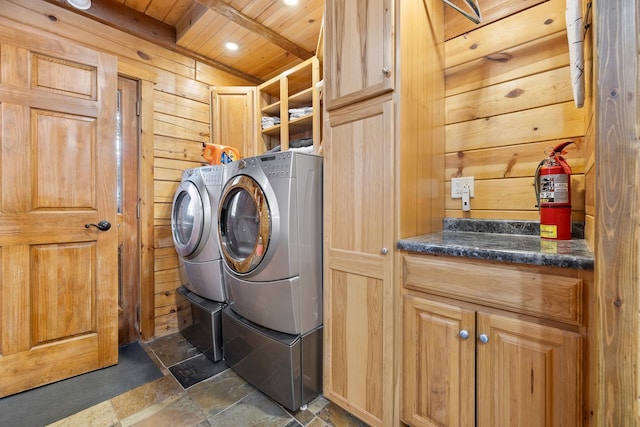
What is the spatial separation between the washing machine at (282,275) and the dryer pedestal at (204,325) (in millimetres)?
329

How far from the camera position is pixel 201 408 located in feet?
4.85

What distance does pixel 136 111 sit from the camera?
7.28ft

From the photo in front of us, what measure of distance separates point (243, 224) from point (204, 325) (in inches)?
33.0

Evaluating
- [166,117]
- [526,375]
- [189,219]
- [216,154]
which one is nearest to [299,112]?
[216,154]

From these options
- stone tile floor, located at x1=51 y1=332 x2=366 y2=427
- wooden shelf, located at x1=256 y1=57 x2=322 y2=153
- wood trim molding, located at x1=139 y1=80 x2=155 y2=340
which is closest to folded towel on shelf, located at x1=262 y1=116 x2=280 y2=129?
wooden shelf, located at x1=256 y1=57 x2=322 y2=153

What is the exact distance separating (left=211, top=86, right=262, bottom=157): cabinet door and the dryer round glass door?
984 mm

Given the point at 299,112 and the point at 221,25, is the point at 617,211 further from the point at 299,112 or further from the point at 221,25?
the point at 221,25

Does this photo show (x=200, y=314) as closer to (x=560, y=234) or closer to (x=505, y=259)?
(x=505, y=259)

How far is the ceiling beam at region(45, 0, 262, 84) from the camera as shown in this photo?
2.01 m

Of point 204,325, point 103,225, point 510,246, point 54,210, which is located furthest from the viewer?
point 204,325

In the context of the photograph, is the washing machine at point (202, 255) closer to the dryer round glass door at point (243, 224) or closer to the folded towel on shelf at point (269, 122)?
the dryer round glass door at point (243, 224)

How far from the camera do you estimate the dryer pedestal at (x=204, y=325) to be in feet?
6.17

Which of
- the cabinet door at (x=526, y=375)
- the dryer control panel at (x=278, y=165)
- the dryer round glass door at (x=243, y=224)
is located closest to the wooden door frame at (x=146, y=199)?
the dryer round glass door at (x=243, y=224)

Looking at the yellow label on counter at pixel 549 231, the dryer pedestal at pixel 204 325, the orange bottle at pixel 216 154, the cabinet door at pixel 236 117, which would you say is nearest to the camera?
the yellow label on counter at pixel 549 231
